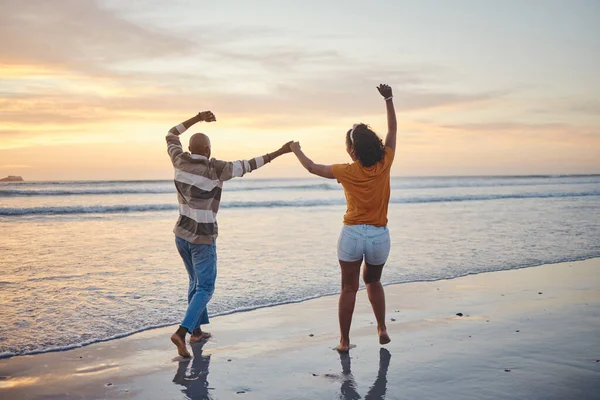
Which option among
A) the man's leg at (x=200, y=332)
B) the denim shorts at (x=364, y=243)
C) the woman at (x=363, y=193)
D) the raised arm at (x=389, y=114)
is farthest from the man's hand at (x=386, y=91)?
the man's leg at (x=200, y=332)

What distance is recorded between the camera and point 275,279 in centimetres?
841

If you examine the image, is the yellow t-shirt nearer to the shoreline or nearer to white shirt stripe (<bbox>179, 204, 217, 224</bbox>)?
white shirt stripe (<bbox>179, 204, 217, 224</bbox>)

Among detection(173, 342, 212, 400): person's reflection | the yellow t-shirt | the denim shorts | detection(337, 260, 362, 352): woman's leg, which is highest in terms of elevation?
the yellow t-shirt

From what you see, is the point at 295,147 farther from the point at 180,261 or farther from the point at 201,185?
the point at 180,261

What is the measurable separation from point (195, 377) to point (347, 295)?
4.95ft

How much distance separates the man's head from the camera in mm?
5055

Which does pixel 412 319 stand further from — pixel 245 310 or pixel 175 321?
pixel 175 321

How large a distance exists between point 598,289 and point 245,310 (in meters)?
4.74

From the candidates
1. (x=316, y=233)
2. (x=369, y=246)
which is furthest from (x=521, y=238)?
(x=369, y=246)

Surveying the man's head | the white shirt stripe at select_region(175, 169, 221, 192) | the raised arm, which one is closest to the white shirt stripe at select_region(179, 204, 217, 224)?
the white shirt stripe at select_region(175, 169, 221, 192)

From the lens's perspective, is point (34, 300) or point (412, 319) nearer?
point (412, 319)

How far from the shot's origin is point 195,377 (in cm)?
448

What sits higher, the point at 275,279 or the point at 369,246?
Result: the point at 369,246

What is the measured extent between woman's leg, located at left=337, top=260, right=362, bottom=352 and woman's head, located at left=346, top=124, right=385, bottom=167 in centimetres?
92
